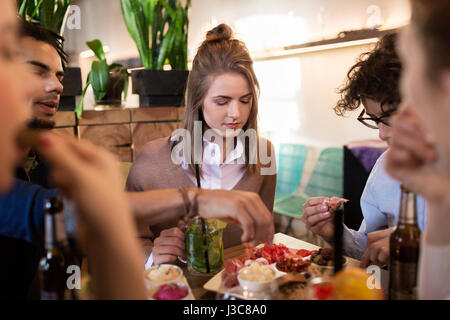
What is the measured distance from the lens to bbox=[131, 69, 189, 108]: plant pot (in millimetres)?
2535

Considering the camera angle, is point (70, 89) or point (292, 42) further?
point (292, 42)

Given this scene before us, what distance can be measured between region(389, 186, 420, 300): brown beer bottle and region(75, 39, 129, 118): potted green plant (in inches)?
82.9

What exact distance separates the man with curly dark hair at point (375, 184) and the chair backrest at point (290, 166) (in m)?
2.60

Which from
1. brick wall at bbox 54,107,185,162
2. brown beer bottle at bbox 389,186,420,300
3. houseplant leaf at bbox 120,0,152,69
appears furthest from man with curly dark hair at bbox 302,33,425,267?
houseplant leaf at bbox 120,0,152,69

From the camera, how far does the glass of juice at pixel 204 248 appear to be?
122 cm

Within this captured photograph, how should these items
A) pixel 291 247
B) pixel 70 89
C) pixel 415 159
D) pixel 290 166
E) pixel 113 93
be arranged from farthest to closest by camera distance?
pixel 290 166 < pixel 113 93 < pixel 70 89 < pixel 291 247 < pixel 415 159

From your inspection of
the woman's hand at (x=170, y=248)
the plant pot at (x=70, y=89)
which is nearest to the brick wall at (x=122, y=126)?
the plant pot at (x=70, y=89)

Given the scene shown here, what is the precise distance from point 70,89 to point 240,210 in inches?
72.0

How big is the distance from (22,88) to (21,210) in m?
0.56

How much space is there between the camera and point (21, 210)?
0.96 meters

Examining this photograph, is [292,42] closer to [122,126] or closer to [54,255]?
[122,126]

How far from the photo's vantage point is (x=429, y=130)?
0.58 metres

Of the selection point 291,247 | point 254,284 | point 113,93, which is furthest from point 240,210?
point 113,93
